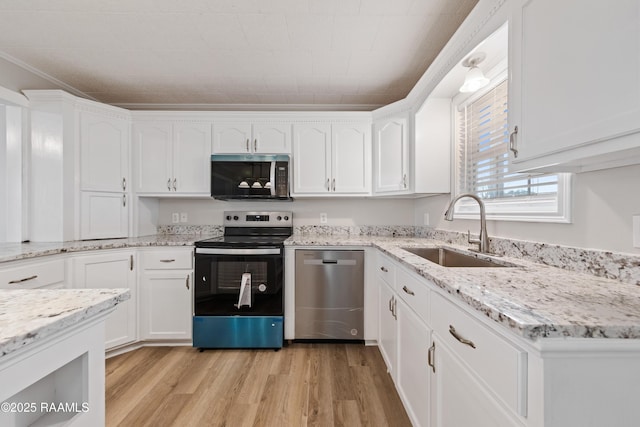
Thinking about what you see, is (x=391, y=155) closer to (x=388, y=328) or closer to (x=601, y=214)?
(x=388, y=328)

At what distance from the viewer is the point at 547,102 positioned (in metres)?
0.92

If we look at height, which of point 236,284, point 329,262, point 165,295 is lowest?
point 165,295

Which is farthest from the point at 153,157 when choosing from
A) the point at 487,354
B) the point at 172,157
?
the point at 487,354

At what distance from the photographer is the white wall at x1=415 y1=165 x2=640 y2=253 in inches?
39.4

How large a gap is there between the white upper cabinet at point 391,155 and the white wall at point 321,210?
404mm

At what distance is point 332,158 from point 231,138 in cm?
100

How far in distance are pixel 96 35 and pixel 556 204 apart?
297cm

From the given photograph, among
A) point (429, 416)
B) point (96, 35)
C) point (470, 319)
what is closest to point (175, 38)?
point (96, 35)

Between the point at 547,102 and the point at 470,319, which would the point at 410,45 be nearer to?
the point at 547,102

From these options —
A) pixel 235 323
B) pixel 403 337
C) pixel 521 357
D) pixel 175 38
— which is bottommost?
pixel 235 323

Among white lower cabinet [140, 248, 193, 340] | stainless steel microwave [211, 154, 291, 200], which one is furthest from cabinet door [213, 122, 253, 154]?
white lower cabinet [140, 248, 193, 340]

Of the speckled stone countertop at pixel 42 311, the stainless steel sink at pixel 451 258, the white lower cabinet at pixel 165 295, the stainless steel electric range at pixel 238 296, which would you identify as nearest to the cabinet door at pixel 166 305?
the white lower cabinet at pixel 165 295

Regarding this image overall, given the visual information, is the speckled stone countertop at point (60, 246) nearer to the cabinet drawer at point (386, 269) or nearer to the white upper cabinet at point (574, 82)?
the cabinet drawer at point (386, 269)

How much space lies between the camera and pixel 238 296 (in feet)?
7.64
